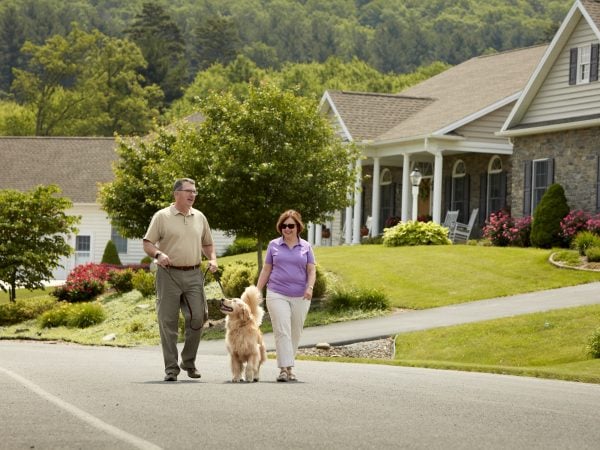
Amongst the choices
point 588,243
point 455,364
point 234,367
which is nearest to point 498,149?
point 588,243

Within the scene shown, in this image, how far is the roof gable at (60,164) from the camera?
5966 centimetres

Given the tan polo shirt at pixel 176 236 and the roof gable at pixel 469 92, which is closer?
the tan polo shirt at pixel 176 236

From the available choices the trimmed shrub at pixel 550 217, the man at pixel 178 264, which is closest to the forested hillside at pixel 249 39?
the trimmed shrub at pixel 550 217

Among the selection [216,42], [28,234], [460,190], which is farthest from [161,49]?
[28,234]

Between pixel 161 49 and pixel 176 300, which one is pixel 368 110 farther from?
pixel 161 49

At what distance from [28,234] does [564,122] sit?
16.0 metres

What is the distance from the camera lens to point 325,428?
32.6 feet

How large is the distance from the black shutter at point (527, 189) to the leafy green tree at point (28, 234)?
13.5 meters

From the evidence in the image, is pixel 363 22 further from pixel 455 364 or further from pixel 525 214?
pixel 455 364

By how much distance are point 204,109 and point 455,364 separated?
544 inches

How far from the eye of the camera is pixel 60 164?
61.7 m

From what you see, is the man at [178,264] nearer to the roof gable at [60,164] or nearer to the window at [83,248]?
the window at [83,248]

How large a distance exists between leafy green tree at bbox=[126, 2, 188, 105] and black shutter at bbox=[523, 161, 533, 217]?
222ft

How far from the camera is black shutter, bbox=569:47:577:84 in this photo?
3603 cm
